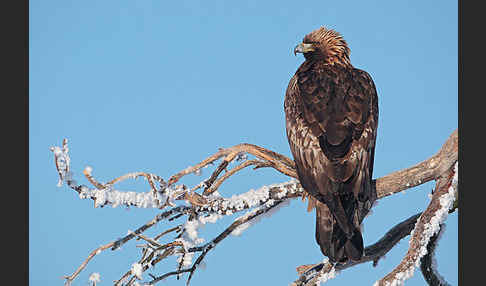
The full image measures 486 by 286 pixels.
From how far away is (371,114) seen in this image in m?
5.10

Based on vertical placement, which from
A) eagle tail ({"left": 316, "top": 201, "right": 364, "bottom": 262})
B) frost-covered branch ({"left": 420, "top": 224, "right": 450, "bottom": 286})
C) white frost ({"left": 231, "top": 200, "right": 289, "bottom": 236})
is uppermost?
white frost ({"left": 231, "top": 200, "right": 289, "bottom": 236})

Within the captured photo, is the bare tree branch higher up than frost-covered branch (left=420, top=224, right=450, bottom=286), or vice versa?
the bare tree branch

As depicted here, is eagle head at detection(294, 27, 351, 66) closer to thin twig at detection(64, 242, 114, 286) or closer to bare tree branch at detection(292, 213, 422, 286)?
bare tree branch at detection(292, 213, 422, 286)

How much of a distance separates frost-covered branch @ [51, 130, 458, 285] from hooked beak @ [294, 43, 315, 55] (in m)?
1.48

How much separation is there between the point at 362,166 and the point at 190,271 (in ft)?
6.52

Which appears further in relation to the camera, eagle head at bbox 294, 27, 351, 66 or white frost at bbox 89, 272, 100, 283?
eagle head at bbox 294, 27, 351, 66

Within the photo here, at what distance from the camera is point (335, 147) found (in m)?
4.59

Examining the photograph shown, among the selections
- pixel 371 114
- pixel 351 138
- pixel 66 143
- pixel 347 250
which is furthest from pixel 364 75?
pixel 66 143

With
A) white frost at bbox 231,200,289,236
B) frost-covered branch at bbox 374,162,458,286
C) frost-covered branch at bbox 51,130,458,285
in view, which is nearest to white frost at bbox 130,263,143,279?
frost-covered branch at bbox 51,130,458,285

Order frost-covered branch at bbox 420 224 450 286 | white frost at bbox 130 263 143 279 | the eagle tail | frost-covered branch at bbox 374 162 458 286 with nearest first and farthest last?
1. frost-covered branch at bbox 374 162 458 286
2. the eagle tail
3. frost-covered branch at bbox 420 224 450 286
4. white frost at bbox 130 263 143 279

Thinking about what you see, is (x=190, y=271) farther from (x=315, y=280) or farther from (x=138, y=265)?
(x=315, y=280)

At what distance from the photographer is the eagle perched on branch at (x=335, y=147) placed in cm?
446

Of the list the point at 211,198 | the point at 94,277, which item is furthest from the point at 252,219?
the point at 94,277

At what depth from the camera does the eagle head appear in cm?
622
